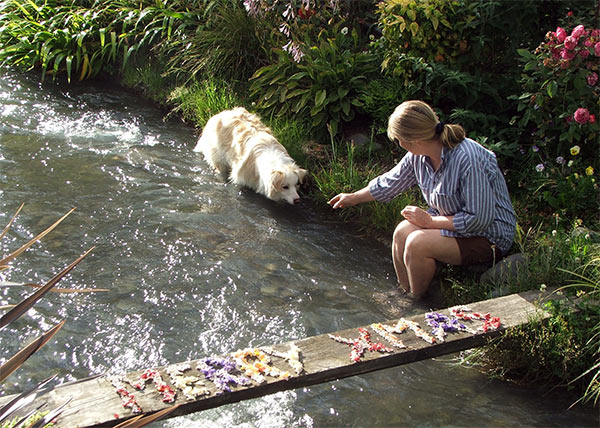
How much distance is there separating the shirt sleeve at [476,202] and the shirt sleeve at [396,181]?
505 mm

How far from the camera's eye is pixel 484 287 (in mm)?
4266

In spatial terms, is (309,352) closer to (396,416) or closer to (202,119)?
(396,416)

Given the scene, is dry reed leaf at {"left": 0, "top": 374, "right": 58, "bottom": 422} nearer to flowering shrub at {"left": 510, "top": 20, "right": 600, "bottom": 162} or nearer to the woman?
the woman

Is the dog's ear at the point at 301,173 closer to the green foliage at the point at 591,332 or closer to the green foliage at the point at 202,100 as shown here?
the green foliage at the point at 202,100

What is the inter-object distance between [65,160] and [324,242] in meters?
3.05

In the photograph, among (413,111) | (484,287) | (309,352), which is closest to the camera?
(309,352)

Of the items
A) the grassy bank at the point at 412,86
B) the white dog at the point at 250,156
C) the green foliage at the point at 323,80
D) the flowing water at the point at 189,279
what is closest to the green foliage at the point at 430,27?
the grassy bank at the point at 412,86

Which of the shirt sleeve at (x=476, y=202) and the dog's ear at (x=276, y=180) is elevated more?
the shirt sleeve at (x=476, y=202)

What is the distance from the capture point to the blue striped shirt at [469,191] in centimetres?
390

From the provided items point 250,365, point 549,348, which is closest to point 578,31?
point 549,348

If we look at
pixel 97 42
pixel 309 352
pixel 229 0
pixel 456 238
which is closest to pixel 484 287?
pixel 456 238

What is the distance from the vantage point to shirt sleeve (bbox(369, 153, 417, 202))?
4.38 metres

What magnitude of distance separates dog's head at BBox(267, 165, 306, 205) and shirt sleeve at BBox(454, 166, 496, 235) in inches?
81.7

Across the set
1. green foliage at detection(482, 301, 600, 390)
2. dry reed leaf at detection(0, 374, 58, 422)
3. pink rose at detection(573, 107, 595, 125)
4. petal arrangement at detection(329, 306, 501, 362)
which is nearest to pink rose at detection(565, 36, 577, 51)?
pink rose at detection(573, 107, 595, 125)
